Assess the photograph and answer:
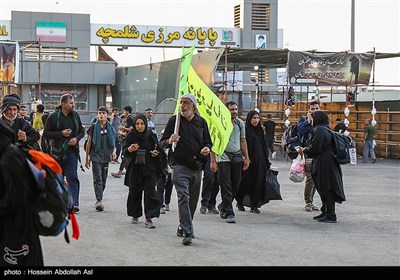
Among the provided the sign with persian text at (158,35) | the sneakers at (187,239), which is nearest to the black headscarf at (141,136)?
the sneakers at (187,239)

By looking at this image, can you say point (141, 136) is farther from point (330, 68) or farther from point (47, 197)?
point (330, 68)

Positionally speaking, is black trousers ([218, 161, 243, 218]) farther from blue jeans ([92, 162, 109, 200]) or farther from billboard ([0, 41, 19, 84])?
billboard ([0, 41, 19, 84])

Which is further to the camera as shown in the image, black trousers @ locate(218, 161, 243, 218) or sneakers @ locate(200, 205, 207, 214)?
sneakers @ locate(200, 205, 207, 214)

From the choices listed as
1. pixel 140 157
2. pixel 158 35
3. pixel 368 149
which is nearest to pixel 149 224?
pixel 140 157

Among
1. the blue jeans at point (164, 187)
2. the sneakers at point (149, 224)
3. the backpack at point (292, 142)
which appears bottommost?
the sneakers at point (149, 224)

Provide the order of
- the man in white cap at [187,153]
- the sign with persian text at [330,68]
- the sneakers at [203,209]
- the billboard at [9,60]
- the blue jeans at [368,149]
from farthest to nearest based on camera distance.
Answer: the blue jeans at [368,149], the sign with persian text at [330,68], the billboard at [9,60], the sneakers at [203,209], the man in white cap at [187,153]

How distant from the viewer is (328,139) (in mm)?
9281

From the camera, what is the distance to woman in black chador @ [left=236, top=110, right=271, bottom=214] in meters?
9.93

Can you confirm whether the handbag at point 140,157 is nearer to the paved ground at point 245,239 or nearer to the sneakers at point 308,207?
the paved ground at point 245,239

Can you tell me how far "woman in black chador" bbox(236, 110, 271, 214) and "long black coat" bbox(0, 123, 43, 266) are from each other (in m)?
6.37

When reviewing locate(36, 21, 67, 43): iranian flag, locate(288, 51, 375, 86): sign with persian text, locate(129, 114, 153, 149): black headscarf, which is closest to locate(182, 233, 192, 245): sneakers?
locate(129, 114, 153, 149): black headscarf

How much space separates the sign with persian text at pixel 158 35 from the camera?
121ft

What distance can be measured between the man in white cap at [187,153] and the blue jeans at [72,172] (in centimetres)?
231

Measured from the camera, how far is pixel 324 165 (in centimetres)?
925
